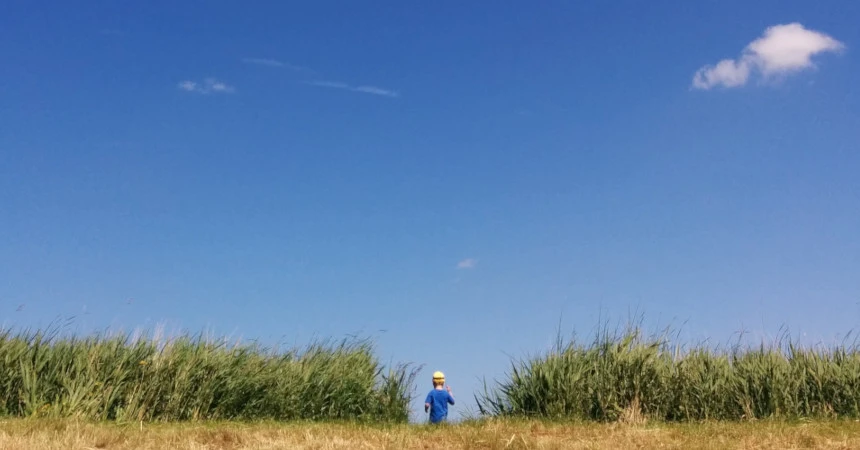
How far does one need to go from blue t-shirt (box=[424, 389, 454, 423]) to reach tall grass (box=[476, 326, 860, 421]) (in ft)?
7.85

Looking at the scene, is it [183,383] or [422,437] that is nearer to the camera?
[422,437]

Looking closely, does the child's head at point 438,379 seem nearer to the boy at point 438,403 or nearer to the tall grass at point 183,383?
the boy at point 438,403

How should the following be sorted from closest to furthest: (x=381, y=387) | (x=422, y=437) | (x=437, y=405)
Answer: (x=422, y=437), (x=437, y=405), (x=381, y=387)

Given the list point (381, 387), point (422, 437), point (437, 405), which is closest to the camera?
point (422, 437)

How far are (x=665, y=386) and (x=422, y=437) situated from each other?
25.4 feet

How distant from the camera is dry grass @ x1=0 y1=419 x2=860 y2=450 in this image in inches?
447

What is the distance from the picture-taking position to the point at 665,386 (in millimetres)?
17547

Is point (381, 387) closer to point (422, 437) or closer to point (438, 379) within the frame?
point (438, 379)

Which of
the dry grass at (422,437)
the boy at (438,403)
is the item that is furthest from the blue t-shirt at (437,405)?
the dry grass at (422,437)

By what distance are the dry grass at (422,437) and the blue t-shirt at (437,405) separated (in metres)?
1.96

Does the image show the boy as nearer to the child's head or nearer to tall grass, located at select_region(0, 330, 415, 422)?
the child's head

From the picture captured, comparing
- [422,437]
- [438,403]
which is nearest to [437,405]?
[438,403]

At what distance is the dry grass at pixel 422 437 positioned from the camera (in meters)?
11.3

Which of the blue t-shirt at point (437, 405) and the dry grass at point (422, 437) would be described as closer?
the dry grass at point (422, 437)
